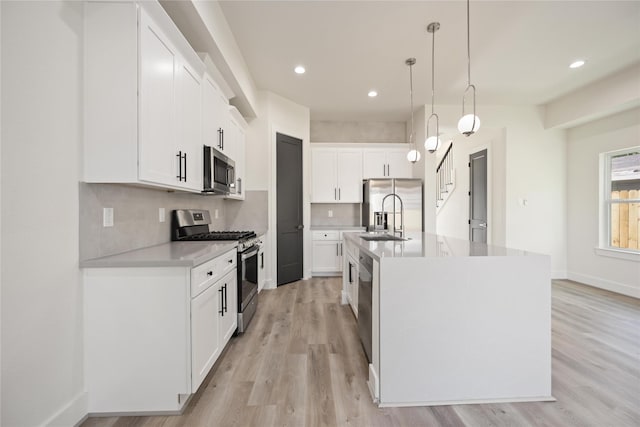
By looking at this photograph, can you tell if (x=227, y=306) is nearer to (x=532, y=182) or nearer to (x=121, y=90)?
(x=121, y=90)

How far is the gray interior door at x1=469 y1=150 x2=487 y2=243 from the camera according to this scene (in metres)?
5.31

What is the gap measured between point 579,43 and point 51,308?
16.5 ft

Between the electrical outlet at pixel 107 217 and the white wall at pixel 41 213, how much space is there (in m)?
0.20

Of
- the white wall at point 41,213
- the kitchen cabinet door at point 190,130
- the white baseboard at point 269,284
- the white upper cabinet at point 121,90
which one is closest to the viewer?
the white wall at point 41,213

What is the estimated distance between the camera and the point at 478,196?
5504 mm

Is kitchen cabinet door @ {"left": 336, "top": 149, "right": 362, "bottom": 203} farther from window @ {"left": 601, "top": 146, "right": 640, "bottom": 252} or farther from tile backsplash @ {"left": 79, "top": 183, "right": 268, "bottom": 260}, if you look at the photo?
window @ {"left": 601, "top": 146, "right": 640, "bottom": 252}

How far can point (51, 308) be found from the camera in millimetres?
1377

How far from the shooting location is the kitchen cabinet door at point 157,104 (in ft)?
5.32

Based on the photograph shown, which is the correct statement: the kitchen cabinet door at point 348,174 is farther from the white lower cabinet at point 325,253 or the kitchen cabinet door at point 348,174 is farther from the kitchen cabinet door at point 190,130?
the kitchen cabinet door at point 190,130

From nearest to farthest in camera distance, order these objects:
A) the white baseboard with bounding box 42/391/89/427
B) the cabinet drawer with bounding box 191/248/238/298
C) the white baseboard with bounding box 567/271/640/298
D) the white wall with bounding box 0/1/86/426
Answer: the white wall with bounding box 0/1/86/426 < the white baseboard with bounding box 42/391/89/427 < the cabinet drawer with bounding box 191/248/238/298 < the white baseboard with bounding box 567/271/640/298

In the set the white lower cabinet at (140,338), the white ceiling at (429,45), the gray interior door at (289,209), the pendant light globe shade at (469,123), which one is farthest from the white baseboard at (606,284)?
the white lower cabinet at (140,338)

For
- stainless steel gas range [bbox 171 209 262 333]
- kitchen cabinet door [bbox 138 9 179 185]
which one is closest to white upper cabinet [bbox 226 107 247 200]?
stainless steel gas range [bbox 171 209 262 333]

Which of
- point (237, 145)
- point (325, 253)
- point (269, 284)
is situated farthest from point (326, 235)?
point (237, 145)

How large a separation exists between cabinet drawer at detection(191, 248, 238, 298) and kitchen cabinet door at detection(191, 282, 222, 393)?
47mm
